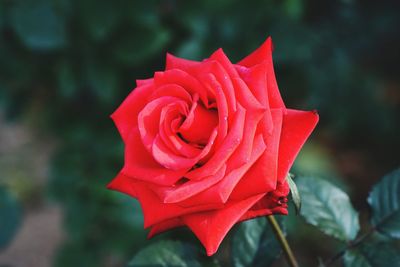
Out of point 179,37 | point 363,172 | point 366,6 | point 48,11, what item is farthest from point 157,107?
point 363,172

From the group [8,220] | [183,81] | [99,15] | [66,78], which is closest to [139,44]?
[99,15]

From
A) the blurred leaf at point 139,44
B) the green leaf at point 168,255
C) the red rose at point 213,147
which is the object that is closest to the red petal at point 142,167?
the red rose at point 213,147

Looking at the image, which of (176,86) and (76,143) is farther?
(76,143)

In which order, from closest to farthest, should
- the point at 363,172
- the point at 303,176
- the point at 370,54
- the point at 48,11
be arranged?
1. the point at 303,176
2. the point at 48,11
3. the point at 370,54
4. the point at 363,172

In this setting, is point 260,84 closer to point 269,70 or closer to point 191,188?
point 269,70

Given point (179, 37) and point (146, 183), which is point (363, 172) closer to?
point (179, 37)
